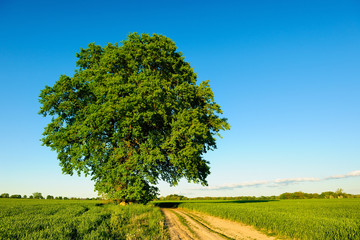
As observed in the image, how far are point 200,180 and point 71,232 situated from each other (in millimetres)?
15566

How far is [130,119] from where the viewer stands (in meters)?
19.9

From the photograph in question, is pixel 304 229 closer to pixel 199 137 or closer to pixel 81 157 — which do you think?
pixel 199 137

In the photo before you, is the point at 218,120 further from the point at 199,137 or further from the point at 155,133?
the point at 155,133

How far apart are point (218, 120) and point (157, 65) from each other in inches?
354

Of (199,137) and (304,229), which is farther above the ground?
(199,137)

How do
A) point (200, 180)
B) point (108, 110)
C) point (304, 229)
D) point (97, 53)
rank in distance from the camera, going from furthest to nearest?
point (97, 53) → point (200, 180) → point (108, 110) → point (304, 229)

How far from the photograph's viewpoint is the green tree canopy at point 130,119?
1984 centimetres

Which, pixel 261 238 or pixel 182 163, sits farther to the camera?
pixel 182 163

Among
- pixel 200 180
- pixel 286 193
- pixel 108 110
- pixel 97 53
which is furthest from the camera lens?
pixel 286 193

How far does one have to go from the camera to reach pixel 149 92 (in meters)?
20.2

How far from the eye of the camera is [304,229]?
34.1 feet

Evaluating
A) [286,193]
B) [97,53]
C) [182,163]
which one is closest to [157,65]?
[97,53]

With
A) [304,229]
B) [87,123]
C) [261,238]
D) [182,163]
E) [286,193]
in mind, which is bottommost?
[286,193]

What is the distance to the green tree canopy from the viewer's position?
19.8m
